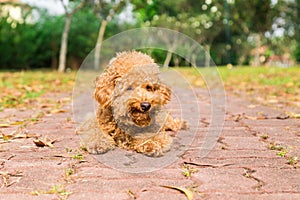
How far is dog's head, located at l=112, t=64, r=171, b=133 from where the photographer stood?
3031 mm

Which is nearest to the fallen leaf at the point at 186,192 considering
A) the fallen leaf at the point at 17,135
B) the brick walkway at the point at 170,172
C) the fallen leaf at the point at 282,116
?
the brick walkway at the point at 170,172

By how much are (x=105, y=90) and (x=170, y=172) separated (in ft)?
2.89

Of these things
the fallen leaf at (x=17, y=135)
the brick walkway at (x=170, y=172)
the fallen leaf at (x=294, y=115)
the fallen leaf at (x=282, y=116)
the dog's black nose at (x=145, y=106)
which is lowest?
the fallen leaf at (x=17, y=135)

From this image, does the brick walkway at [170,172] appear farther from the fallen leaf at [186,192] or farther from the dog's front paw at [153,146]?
the dog's front paw at [153,146]

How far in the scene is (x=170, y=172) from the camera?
2775mm

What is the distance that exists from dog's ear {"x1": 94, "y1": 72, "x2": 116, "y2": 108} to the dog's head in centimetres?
6

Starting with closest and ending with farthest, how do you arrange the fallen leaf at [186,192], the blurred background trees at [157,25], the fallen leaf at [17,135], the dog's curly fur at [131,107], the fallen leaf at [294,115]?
the fallen leaf at [186,192]
the dog's curly fur at [131,107]
the fallen leaf at [17,135]
the fallen leaf at [294,115]
the blurred background trees at [157,25]

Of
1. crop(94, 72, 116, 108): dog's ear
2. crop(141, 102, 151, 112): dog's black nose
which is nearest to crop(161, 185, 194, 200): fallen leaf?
crop(141, 102, 151, 112): dog's black nose

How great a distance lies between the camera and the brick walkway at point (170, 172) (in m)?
2.34

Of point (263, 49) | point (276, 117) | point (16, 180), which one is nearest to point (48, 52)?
point (276, 117)

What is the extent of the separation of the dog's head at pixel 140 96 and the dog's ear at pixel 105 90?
59 mm

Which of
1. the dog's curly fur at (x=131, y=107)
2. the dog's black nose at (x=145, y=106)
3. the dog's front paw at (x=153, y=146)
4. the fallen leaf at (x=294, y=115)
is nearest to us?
the dog's black nose at (x=145, y=106)

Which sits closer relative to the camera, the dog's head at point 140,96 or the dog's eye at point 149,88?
the dog's head at point 140,96

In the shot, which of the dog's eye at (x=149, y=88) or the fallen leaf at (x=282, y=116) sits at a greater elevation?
the dog's eye at (x=149, y=88)
